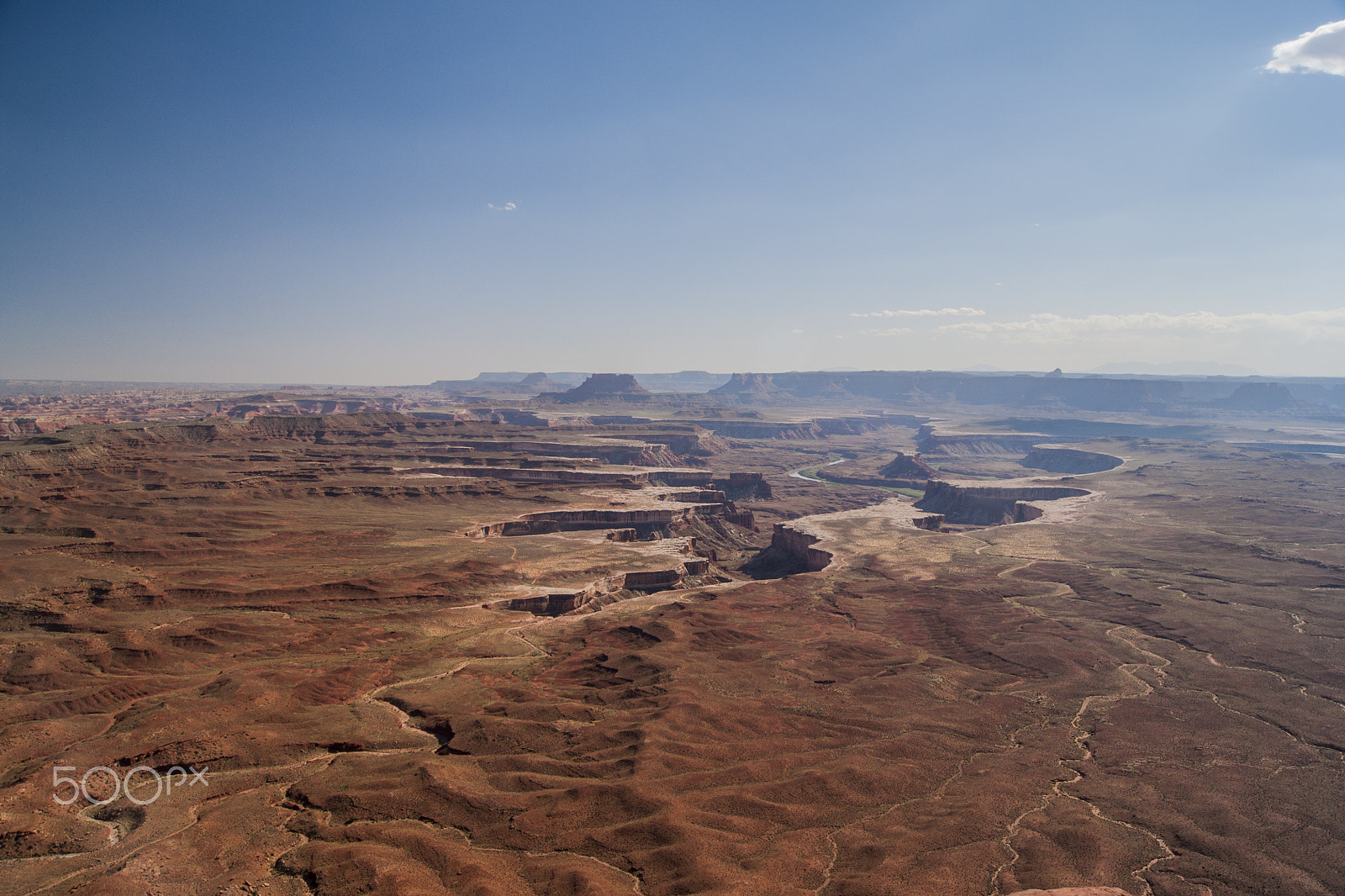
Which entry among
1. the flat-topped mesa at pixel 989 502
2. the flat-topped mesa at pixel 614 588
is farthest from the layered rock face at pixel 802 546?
the flat-topped mesa at pixel 989 502

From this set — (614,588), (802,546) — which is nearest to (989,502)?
(802,546)

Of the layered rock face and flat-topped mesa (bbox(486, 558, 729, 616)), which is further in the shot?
the layered rock face

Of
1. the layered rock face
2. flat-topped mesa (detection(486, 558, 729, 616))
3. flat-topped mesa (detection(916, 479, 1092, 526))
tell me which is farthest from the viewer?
flat-topped mesa (detection(916, 479, 1092, 526))

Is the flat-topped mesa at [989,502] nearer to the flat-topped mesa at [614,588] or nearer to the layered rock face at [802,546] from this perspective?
the layered rock face at [802,546]

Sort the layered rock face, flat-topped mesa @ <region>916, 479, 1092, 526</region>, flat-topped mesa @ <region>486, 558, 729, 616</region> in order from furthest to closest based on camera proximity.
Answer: flat-topped mesa @ <region>916, 479, 1092, 526</region>
the layered rock face
flat-topped mesa @ <region>486, 558, 729, 616</region>

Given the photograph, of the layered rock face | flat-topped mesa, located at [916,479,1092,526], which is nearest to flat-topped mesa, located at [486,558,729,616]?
the layered rock face

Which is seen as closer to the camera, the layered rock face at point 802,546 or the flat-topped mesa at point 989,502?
the layered rock face at point 802,546

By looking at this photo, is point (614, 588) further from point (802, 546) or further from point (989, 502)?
point (989, 502)

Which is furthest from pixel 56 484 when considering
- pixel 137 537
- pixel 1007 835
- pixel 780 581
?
pixel 1007 835

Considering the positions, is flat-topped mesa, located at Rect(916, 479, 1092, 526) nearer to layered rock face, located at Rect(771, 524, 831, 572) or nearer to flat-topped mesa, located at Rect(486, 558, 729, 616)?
layered rock face, located at Rect(771, 524, 831, 572)
